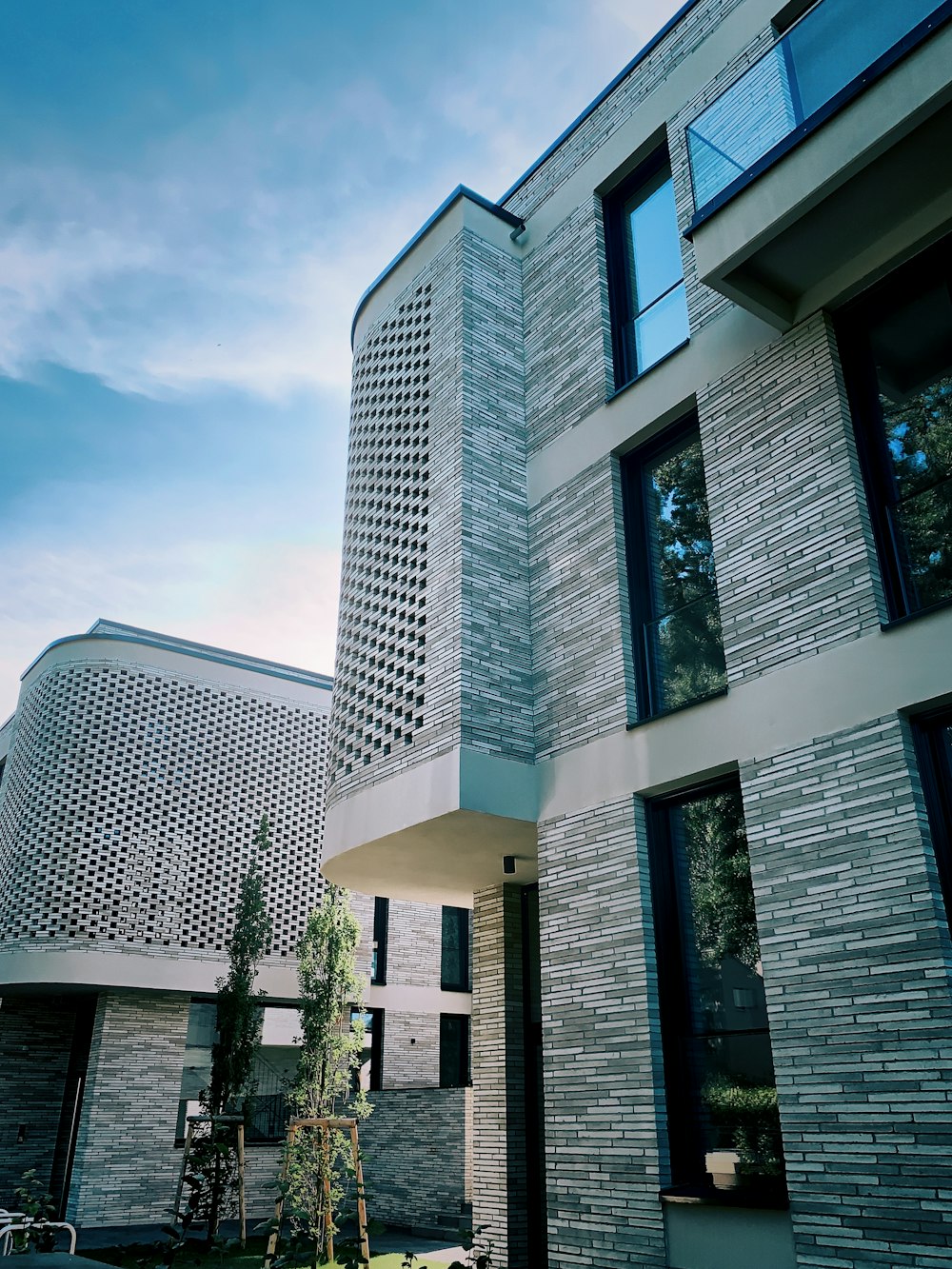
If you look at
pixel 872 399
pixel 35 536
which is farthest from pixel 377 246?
pixel 872 399

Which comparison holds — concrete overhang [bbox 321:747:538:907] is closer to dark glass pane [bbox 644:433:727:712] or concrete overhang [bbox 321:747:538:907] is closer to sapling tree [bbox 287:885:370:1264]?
dark glass pane [bbox 644:433:727:712]

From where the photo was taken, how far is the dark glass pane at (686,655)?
7.58 m

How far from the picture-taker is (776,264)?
697 cm

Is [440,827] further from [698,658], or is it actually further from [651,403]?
[651,403]

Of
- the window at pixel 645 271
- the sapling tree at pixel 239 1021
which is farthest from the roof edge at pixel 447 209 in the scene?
the sapling tree at pixel 239 1021

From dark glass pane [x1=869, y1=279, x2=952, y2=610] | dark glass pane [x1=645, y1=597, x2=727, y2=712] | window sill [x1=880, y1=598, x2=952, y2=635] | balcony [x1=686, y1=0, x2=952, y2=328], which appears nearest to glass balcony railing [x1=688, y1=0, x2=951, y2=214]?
balcony [x1=686, y1=0, x2=952, y2=328]

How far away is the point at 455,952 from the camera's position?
20.7m

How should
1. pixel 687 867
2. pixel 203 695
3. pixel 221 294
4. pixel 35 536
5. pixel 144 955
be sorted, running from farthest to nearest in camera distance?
pixel 203 695
pixel 144 955
pixel 35 536
pixel 221 294
pixel 687 867

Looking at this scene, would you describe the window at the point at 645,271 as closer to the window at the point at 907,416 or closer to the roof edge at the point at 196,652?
the window at the point at 907,416

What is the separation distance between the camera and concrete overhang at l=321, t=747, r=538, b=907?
8148 mm

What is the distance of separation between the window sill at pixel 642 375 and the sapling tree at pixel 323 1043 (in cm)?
900

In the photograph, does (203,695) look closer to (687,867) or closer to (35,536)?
(35,536)

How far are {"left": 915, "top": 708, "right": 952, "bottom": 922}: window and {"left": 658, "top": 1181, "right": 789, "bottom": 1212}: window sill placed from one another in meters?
2.02

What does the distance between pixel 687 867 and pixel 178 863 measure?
1285 centimetres
